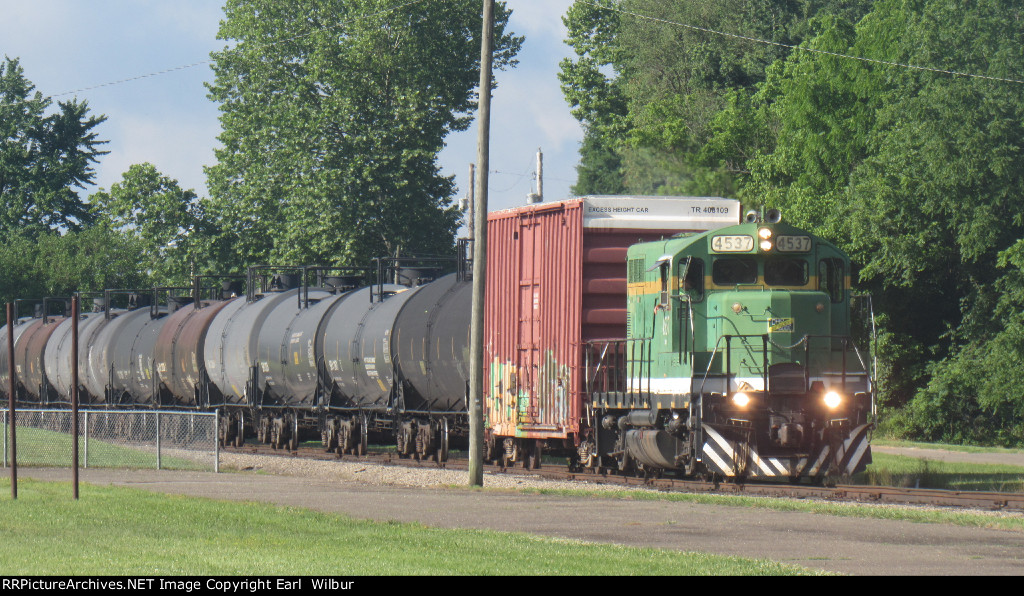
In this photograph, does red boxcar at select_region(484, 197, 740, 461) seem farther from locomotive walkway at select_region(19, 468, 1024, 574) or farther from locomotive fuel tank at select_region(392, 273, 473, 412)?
locomotive walkway at select_region(19, 468, 1024, 574)

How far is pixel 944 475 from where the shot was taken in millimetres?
25703

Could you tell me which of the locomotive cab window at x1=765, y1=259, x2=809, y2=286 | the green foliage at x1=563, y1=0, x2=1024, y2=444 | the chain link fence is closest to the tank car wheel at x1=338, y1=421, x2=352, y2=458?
the chain link fence

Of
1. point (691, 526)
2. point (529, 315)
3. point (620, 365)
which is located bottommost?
point (691, 526)

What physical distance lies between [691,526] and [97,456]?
1897 centimetres

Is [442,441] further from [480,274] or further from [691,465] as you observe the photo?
[691,465]

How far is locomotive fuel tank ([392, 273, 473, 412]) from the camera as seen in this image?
2620cm

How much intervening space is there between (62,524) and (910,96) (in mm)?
31303

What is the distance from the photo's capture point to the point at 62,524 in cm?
1537

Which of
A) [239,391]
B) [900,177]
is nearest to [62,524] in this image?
[239,391]

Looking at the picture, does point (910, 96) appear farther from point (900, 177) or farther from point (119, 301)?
point (119, 301)

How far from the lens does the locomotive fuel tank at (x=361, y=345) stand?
28.4 metres

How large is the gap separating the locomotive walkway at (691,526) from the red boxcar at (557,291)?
9.74ft

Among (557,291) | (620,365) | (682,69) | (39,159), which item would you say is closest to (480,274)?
(557,291)

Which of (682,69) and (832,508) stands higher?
(682,69)
